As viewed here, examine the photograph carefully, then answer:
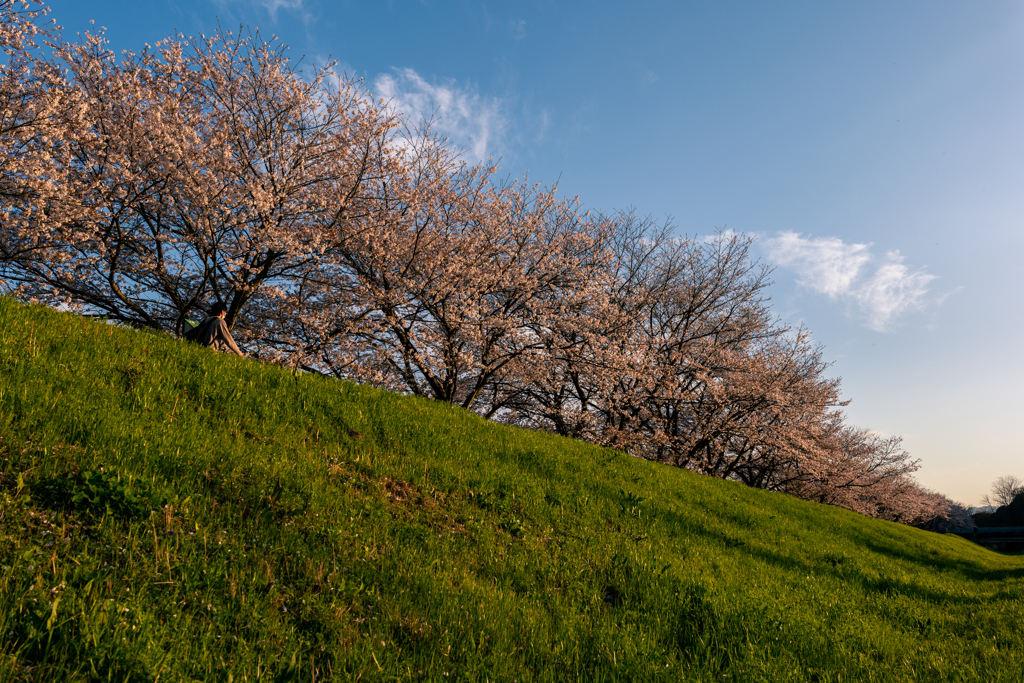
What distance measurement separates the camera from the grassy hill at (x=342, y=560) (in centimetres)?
319

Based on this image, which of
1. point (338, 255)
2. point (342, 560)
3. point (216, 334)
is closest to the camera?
point (342, 560)

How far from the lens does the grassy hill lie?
319 centimetres

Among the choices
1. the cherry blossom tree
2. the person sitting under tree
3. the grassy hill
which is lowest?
the grassy hill

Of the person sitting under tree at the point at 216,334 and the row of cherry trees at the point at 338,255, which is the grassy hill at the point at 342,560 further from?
the row of cherry trees at the point at 338,255

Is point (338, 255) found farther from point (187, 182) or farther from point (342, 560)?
point (342, 560)

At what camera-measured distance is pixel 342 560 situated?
14.5 feet

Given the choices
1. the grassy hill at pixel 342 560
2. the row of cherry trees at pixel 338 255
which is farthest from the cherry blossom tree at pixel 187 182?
the grassy hill at pixel 342 560

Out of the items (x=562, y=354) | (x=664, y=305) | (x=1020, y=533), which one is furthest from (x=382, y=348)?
(x=1020, y=533)

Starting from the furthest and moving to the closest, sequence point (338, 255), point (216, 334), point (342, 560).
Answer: point (338, 255), point (216, 334), point (342, 560)

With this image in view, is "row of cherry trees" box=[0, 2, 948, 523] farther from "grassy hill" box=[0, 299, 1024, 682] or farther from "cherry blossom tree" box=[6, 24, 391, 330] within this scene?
"grassy hill" box=[0, 299, 1024, 682]

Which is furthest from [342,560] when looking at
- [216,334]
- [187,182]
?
[187,182]

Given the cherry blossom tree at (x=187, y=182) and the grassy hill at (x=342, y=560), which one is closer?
the grassy hill at (x=342, y=560)

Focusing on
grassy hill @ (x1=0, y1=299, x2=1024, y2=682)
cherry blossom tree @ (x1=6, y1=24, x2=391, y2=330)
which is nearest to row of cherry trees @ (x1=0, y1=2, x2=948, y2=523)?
cherry blossom tree @ (x1=6, y1=24, x2=391, y2=330)

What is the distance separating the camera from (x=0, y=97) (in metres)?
13.5
